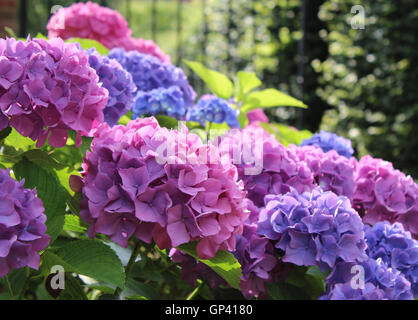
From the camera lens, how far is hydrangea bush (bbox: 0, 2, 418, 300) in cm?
79

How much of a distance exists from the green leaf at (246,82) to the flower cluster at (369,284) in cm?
59

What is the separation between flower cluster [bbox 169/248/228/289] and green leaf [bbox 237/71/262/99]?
1.80 feet

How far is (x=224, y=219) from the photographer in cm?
82

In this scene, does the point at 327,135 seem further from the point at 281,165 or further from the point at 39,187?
the point at 39,187

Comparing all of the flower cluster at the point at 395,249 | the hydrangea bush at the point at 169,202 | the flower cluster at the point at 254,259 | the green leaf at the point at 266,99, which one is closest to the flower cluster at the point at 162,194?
the hydrangea bush at the point at 169,202

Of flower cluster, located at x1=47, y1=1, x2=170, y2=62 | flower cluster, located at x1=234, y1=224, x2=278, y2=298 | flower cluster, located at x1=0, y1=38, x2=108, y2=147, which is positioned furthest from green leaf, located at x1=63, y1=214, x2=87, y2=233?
flower cluster, located at x1=47, y1=1, x2=170, y2=62

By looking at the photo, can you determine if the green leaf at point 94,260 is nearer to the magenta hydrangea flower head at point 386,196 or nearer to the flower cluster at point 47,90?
the flower cluster at point 47,90

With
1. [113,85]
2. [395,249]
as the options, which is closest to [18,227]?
[113,85]

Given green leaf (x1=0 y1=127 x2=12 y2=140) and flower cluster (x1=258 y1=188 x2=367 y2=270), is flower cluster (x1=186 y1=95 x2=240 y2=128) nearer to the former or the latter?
flower cluster (x1=258 y1=188 x2=367 y2=270)

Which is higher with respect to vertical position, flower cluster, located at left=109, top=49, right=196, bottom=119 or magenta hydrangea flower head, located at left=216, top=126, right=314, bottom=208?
flower cluster, located at left=109, top=49, right=196, bottom=119

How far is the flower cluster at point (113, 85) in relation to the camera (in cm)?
103

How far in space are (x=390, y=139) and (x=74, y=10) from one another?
254 cm

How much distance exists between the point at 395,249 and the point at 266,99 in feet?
1.73

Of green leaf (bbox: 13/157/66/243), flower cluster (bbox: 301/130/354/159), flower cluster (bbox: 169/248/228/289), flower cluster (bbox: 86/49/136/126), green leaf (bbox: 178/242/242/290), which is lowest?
flower cluster (bbox: 169/248/228/289)
